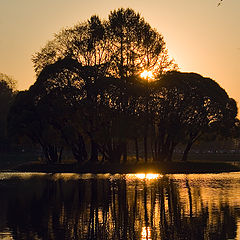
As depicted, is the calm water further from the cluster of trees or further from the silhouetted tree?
the silhouetted tree

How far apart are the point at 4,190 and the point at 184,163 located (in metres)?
36.8

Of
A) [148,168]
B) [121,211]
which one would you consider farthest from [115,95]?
[121,211]

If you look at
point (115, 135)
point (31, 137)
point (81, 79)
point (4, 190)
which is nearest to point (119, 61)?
point (81, 79)

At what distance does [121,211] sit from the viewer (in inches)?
1612

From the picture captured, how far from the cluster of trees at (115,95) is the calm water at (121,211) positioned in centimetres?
3030

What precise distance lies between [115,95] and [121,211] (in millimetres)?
53460

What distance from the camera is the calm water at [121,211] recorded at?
31281 millimetres

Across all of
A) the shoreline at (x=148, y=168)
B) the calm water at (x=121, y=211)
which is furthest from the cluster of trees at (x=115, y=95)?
the calm water at (x=121, y=211)

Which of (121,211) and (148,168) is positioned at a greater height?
(148,168)

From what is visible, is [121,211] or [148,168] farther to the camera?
[148,168]

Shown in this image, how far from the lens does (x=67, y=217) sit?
3784 centimetres

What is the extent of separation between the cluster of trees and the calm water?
3030cm

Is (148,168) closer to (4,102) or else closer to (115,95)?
(115,95)

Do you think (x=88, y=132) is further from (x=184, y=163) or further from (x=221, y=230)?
(x=221, y=230)
